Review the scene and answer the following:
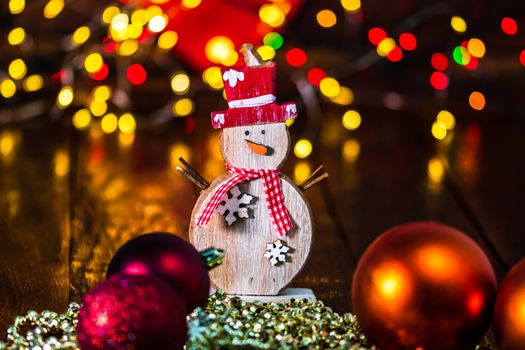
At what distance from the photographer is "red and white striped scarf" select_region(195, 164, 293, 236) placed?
131cm

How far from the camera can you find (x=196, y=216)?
132cm

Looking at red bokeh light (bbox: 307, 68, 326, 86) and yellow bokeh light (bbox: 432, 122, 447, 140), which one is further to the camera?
red bokeh light (bbox: 307, 68, 326, 86)

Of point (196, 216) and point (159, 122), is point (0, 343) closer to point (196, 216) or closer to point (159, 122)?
point (196, 216)

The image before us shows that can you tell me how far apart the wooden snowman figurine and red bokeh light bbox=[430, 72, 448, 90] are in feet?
4.44

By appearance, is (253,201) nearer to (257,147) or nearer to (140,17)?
(257,147)

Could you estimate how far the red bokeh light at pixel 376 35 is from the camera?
2.57 m

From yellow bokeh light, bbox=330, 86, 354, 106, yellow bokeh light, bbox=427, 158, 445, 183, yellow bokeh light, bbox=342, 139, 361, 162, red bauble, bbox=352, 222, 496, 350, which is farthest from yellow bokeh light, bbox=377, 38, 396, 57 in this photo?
red bauble, bbox=352, 222, 496, 350

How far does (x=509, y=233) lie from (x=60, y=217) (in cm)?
71

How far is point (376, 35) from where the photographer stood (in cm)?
260

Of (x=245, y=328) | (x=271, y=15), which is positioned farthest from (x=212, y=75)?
(x=245, y=328)

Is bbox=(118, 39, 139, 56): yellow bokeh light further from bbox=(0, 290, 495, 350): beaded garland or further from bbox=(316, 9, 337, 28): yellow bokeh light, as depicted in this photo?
bbox=(0, 290, 495, 350): beaded garland

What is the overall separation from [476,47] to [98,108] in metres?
0.87

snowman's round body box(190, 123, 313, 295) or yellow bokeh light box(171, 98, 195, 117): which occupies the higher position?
yellow bokeh light box(171, 98, 195, 117)

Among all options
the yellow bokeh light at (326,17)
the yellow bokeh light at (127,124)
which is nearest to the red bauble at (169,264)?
the yellow bokeh light at (127,124)
